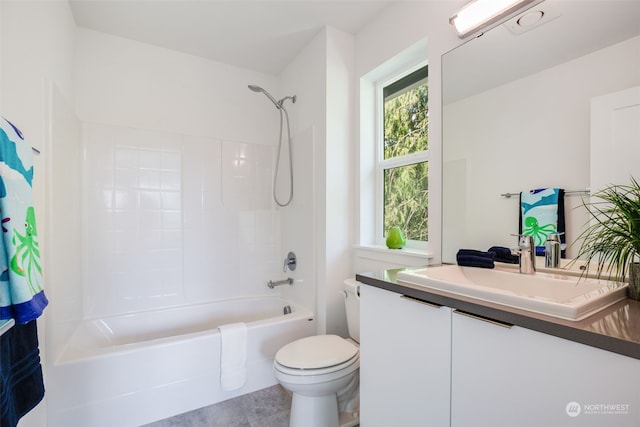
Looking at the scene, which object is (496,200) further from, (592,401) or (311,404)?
(311,404)

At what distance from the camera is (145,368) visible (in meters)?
1.67

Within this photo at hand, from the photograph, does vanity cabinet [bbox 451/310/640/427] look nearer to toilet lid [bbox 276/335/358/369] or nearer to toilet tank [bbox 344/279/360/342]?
toilet lid [bbox 276/335/358/369]

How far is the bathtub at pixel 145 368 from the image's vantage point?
153 centimetres

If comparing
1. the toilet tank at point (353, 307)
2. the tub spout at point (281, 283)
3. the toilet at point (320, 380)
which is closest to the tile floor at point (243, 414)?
the toilet at point (320, 380)

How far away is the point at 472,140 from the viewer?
146cm

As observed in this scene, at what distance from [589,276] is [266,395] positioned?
1863 mm

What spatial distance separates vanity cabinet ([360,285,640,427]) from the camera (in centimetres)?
64

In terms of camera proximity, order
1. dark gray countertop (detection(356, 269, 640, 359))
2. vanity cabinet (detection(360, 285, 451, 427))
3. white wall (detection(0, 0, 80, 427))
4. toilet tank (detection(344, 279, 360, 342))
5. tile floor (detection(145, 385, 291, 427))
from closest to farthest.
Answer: dark gray countertop (detection(356, 269, 640, 359)) < vanity cabinet (detection(360, 285, 451, 427)) < white wall (detection(0, 0, 80, 427)) < tile floor (detection(145, 385, 291, 427)) < toilet tank (detection(344, 279, 360, 342))

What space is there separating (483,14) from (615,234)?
1.12 m

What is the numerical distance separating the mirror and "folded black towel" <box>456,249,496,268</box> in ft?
0.28

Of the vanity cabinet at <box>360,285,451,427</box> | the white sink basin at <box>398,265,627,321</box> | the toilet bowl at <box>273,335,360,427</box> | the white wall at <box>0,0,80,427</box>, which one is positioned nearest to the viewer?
the white sink basin at <box>398,265,627,321</box>

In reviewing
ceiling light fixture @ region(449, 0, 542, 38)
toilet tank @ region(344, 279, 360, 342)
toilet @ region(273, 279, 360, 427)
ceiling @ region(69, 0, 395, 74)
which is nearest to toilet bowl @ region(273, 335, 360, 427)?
toilet @ region(273, 279, 360, 427)

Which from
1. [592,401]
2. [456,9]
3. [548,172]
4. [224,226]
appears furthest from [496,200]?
[224,226]

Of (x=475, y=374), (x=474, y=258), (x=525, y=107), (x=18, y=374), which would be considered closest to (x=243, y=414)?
(x=18, y=374)
